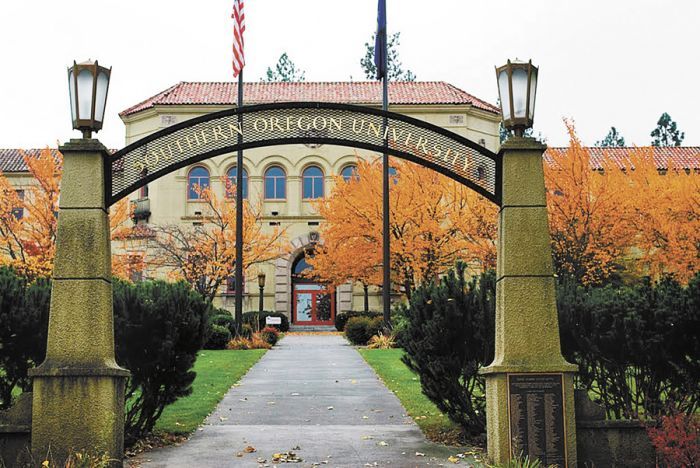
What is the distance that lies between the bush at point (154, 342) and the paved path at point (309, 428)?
58 cm

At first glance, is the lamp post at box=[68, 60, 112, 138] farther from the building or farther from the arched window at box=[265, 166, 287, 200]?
the arched window at box=[265, 166, 287, 200]

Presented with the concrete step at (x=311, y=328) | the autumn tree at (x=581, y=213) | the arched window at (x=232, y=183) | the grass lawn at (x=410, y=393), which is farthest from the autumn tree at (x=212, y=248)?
the autumn tree at (x=581, y=213)

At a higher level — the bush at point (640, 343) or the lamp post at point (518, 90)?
the lamp post at point (518, 90)

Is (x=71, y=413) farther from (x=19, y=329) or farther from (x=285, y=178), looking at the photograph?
(x=285, y=178)

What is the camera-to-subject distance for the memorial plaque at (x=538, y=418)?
7738 millimetres

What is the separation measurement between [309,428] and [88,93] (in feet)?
17.2

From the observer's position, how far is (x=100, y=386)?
7723mm

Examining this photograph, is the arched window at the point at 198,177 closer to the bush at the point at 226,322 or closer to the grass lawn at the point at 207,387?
the bush at the point at 226,322

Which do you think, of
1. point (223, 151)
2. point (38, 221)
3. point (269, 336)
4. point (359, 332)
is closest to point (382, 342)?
point (359, 332)

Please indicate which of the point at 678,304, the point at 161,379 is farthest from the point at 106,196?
the point at 678,304

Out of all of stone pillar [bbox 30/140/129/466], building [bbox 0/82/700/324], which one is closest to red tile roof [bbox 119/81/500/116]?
building [bbox 0/82/700/324]

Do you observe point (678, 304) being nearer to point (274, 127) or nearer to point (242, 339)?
point (274, 127)

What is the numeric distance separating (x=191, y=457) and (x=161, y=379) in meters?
1.12

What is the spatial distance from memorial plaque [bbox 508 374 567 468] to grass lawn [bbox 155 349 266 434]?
4537mm
